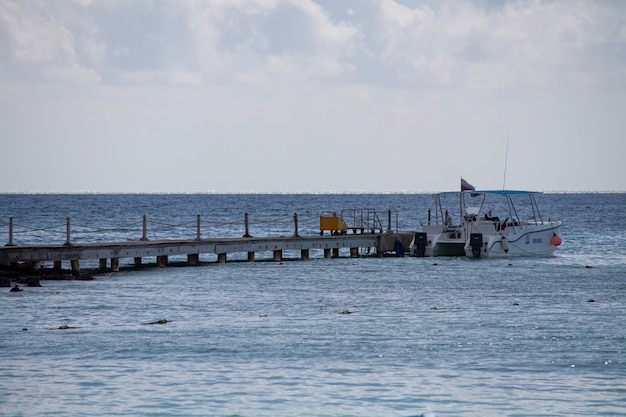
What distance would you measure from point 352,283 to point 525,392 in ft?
68.4

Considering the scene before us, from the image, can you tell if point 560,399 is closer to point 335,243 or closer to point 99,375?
point 99,375

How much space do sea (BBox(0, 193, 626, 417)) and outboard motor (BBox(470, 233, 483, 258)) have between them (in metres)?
8.28

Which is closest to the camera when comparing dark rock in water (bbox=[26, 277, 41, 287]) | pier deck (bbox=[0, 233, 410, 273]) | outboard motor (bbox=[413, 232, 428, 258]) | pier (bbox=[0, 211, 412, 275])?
dark rock in water (bbox=[26, 277, 41, 287])

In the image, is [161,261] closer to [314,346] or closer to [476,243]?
[476,243]

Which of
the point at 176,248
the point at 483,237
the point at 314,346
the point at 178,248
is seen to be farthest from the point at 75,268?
the point at 483,237

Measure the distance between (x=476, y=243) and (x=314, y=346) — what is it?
1076 inches

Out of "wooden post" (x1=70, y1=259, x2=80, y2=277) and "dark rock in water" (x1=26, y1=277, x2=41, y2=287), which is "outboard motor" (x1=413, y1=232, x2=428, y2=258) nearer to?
"wooden post" (x1=70, y1=259, x2=80, y2=277)

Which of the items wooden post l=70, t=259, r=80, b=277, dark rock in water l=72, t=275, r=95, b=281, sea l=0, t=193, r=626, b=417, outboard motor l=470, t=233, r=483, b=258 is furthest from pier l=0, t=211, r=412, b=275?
outboard motor l=470, t=233, r=483, b=258

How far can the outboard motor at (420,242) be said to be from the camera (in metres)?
51.7

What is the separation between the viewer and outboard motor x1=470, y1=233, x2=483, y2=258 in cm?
4928

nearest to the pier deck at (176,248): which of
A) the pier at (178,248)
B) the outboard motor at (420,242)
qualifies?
the pier at (178,248)

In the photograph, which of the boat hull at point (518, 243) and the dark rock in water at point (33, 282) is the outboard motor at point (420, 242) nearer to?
the boat hull at point (518, 243)

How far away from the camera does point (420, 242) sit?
51.8 metres

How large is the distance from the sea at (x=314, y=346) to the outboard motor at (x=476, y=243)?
828cm
